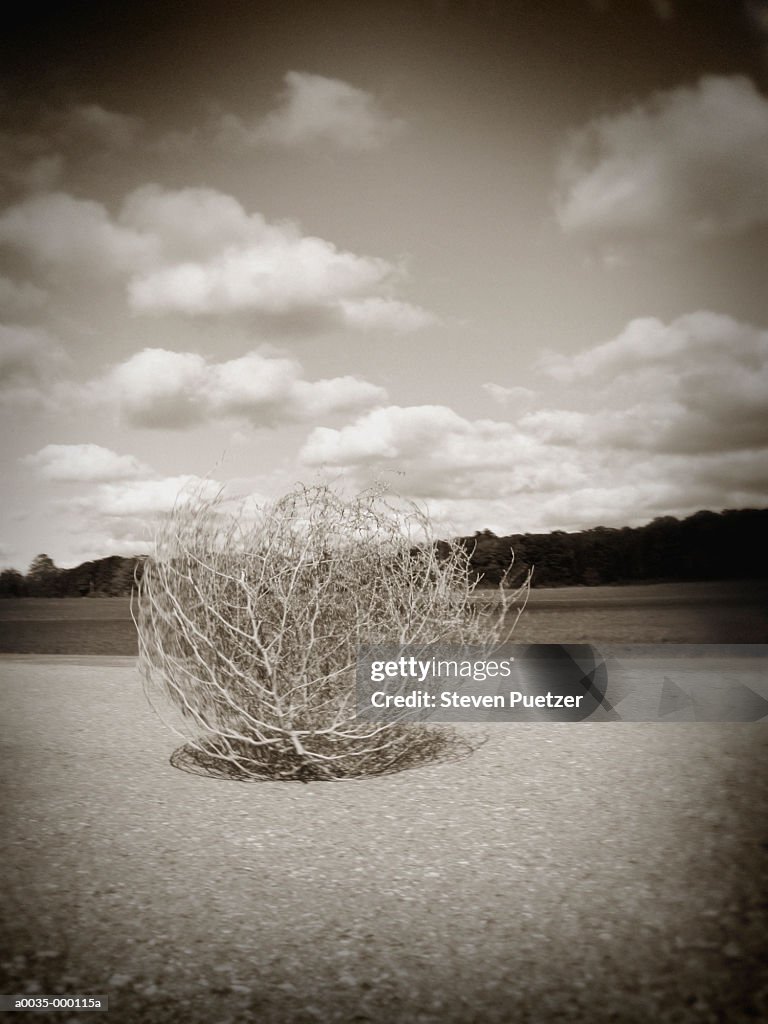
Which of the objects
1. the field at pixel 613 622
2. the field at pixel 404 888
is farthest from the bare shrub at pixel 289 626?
the field at pixel 613 622

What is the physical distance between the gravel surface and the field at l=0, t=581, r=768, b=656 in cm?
2099

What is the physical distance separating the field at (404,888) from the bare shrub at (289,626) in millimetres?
452

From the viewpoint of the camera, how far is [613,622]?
108ft

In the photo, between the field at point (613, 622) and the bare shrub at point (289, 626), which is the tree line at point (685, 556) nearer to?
the field at point (613, 622)

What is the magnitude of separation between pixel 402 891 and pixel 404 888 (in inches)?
2.1

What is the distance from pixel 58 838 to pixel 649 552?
34.3 meters

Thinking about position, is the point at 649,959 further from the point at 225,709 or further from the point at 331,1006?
the point at 225,709

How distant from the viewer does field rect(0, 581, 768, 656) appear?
30.1 metres

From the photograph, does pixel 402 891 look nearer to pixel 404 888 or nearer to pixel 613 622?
pixel 404 888

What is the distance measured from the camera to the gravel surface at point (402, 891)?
12.9 ft

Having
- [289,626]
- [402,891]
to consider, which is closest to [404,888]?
[402,891]

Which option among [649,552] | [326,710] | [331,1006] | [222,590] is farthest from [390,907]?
[649,552]

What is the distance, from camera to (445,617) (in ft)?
27.9

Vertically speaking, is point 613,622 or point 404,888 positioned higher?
point 404,888
